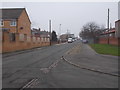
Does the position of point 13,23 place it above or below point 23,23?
below

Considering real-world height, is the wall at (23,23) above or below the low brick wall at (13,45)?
above

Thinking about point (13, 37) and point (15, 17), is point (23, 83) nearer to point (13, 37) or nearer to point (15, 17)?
point (13, 37)

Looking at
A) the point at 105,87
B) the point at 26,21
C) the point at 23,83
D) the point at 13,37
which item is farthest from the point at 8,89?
the point at 26,21

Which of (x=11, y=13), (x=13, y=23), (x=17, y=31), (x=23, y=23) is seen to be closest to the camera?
(x=17, y=31)

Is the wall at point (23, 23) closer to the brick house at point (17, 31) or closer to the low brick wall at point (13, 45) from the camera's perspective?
the brick house at point (17, 31)

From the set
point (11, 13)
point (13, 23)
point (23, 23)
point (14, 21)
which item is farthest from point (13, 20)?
point (23, 23)

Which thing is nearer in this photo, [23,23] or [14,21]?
→ [14,21]

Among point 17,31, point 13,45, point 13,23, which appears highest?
point 13,23

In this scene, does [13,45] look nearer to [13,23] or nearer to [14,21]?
[13,23]

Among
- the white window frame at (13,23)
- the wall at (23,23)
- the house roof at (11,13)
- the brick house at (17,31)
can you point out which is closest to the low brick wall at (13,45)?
the brick house at (17,31)

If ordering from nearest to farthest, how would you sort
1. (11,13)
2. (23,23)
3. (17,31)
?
(17,31)
(11,13)
(23,23)

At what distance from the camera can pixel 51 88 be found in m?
6.71

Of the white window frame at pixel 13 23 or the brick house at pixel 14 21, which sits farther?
the white window frame at pixel 13 23

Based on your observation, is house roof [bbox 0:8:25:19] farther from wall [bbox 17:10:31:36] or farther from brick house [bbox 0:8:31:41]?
wall [bbox 17:10:31:36]
